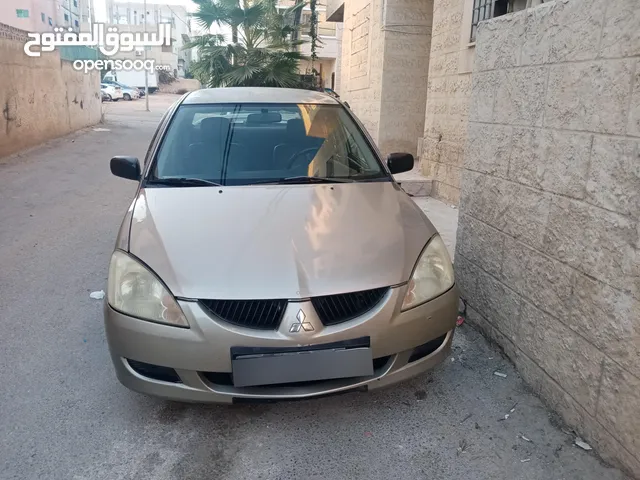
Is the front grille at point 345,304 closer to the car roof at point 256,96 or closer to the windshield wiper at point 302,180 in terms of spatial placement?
the windshield wiper at point 302,180

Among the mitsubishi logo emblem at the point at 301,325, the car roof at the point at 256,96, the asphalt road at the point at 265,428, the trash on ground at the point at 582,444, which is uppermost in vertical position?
the car roof at the point at 256,96

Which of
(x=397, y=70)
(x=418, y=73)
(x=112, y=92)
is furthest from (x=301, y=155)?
(x=112, y=92)

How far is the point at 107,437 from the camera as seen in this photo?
2.51 metres

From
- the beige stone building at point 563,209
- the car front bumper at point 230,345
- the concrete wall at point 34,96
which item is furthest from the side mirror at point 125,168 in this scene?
the concrete wall at point 34,96

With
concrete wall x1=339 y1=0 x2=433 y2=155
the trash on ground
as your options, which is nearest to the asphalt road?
the trash on ground

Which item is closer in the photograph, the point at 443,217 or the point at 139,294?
the point at 139,294

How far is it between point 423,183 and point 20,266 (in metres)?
5.38

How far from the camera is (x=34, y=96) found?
12375 mm

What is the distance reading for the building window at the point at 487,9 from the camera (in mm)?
5367

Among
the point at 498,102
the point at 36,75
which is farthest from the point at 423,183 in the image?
the point at 36,75

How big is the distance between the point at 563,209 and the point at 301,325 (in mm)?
1424

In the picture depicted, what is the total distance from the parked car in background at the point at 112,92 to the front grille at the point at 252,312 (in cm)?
4314

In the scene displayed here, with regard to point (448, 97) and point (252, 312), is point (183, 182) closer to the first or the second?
point (252, 312)

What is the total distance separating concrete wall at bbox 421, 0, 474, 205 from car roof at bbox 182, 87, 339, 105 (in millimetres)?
3349
